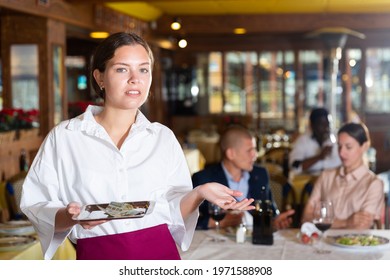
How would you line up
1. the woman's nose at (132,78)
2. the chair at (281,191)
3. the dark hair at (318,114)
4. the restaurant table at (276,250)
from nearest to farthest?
the woman's nose at (132,78), the restaurant table at (276,250), the chair at (281,191), the dark hair at (318,114)

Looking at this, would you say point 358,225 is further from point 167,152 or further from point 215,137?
point 215,137

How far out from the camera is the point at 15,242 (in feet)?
7.77

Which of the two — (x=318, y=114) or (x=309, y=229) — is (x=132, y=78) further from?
(x=318, y=114)

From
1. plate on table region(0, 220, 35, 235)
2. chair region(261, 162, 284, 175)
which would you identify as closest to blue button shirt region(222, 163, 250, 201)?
plate on table region(0, 220, 35, 235)

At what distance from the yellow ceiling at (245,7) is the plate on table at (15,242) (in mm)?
4518

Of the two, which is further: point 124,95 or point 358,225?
point 358,225

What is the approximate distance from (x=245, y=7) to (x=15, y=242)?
5.74 m

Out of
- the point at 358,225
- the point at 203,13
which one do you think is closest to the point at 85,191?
the point at 358,225

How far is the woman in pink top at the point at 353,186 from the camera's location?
9.04ft

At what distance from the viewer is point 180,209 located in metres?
1.55

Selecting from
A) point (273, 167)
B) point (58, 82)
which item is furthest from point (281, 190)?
point (58, 82)

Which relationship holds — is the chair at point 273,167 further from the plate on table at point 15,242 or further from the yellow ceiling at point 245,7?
the plate on table at point 15,242

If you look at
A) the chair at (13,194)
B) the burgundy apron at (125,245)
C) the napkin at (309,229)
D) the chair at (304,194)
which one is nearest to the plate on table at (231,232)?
the napkin at (309,229)

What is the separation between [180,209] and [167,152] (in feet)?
0.43
